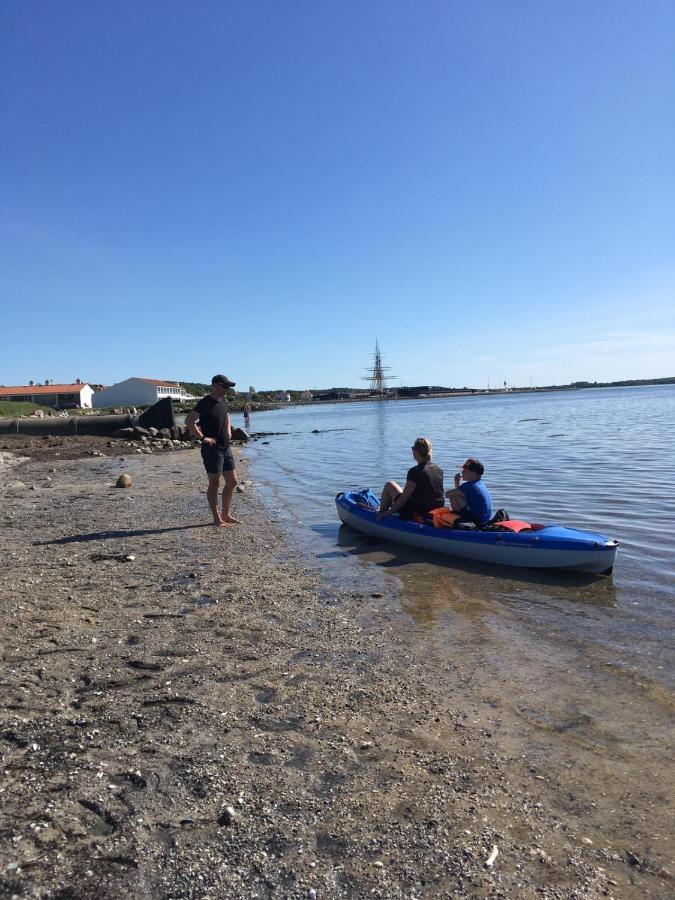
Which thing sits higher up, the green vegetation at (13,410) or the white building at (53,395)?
the white building at (53,395)

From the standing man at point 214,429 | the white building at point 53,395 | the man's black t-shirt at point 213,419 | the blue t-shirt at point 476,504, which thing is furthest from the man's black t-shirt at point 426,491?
the white building at point 53,395

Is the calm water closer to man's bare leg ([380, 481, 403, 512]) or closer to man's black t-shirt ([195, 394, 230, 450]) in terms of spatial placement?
man's bare leg ([380, 481, 403, 512])

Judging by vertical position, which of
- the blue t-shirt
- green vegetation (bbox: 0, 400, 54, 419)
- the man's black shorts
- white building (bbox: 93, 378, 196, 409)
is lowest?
the blue t-shirt

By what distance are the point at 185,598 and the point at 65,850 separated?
4.00 meters

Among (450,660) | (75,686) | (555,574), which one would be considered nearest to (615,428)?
(555,574)

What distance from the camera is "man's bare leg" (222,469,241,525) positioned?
430 inches

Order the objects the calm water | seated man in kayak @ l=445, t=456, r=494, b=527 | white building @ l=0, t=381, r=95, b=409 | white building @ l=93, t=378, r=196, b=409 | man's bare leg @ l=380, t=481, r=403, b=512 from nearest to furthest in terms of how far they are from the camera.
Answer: the calm water < seated man in kayak @ l=445, t=456, r=494, b=527 < man's bare leg @ l=380, t=481, r=403, b=512 < white building @ l=0, t=381, r=95, b=409 < white building @ l=93, t=378, r=196, b=409

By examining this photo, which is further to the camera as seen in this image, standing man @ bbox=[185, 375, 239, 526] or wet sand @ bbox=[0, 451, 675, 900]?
standing man @ bbox=[185, 375, 239, 526]

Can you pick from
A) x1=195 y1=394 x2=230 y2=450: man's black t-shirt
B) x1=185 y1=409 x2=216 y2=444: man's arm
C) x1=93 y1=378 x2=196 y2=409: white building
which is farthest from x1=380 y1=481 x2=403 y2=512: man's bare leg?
x1=93 y1=378 x2=196 y2=409: white building

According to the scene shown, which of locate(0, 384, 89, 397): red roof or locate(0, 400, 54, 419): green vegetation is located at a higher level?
locate(0, 384, 89, 397): red roof

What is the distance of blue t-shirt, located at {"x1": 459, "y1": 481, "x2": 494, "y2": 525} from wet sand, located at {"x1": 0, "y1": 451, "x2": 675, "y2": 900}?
243 cm

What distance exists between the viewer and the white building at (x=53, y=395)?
Result: 261ft

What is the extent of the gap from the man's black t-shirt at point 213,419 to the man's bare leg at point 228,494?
59cm

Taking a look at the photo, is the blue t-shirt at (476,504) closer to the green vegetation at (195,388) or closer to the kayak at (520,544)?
the kayak at (520,544)
